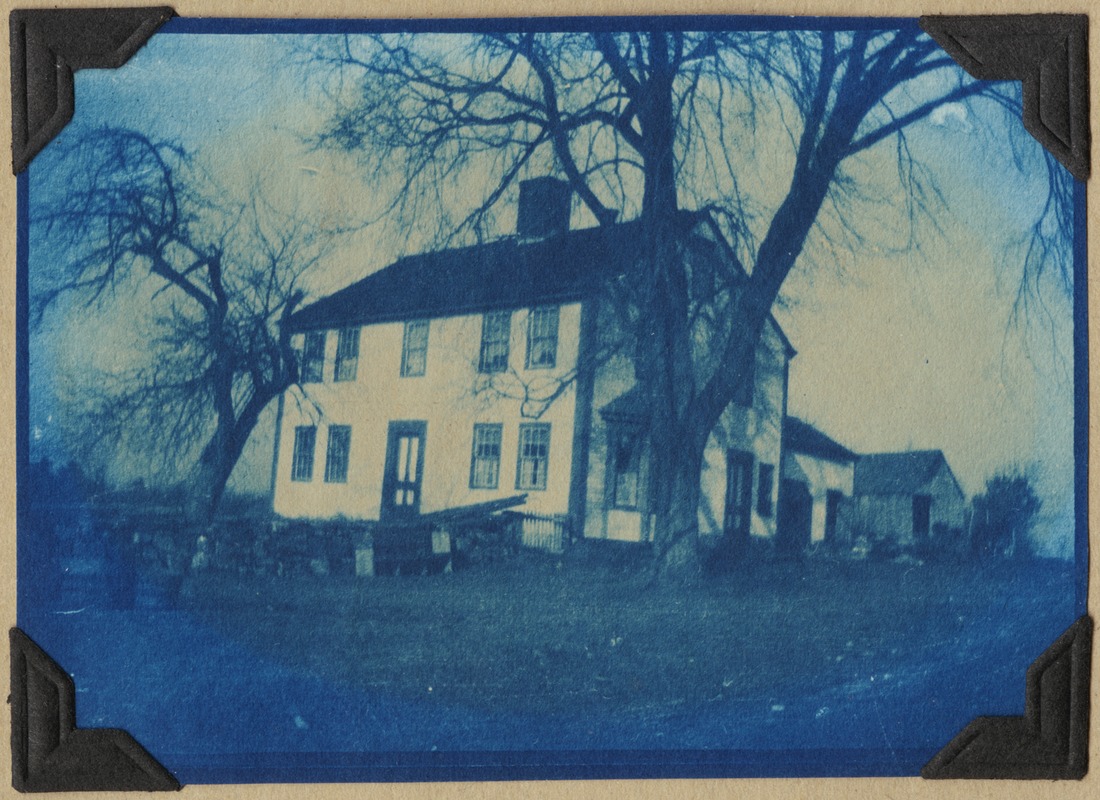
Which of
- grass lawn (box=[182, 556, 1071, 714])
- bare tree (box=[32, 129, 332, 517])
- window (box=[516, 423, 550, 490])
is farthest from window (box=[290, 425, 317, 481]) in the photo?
window (box=[516, 423, 550, 490])

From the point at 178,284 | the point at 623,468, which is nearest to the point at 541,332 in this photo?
the point at 623,468

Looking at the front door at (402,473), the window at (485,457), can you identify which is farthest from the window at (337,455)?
the window at (485,457)

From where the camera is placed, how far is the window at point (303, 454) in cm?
226

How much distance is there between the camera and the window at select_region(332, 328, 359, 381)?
89.2 inches

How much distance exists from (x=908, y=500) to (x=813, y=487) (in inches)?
9.8

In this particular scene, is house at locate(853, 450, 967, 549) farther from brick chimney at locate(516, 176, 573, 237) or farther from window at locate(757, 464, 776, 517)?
brick chimney at locate(516, 176, 573, 237)

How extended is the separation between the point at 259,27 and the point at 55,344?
3.20 feet

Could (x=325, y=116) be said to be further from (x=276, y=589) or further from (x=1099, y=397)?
(x=1099, y=397)

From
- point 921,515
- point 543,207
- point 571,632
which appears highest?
point 543,207

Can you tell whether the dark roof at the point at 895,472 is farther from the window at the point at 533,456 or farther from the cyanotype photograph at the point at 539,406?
the window at the point at 533,456

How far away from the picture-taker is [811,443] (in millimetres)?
2277

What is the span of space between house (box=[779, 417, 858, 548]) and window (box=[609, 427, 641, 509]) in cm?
38

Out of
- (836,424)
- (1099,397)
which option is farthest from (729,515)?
(1099,397)

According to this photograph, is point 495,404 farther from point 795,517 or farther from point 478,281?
point 795,517
